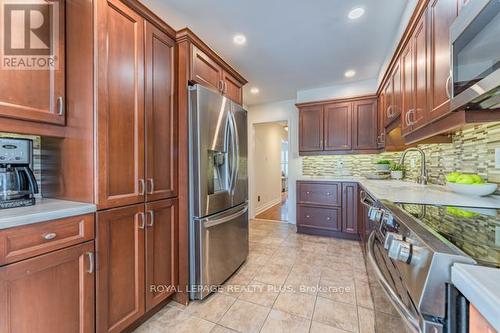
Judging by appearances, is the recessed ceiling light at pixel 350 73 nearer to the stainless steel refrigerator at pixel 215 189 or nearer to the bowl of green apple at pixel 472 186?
the stainless steel refrigerator at pixel 215 189

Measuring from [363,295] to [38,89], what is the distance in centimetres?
284

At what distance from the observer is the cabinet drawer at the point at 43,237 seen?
93 cm

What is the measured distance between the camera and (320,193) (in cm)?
344

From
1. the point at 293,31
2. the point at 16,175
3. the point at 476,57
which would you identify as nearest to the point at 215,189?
the point at 16,175

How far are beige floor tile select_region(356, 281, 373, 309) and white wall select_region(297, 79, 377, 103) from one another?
9.07 ft

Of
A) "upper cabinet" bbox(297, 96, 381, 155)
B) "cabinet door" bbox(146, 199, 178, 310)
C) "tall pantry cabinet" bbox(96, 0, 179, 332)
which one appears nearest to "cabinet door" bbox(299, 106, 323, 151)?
"upper cabinet" bbox(297, 96, 381, 155)

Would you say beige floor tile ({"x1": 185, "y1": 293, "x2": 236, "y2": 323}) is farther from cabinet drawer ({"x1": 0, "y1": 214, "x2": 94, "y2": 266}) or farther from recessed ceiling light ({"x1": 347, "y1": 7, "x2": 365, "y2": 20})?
recessed ceiling light ({"x1": 347, "y1": 7, "x2": 365, "y2": 20})

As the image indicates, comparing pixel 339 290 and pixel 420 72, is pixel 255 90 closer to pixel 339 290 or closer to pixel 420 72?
pixel 420 72

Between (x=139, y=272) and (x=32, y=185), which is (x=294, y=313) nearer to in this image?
(x=139, y=272)

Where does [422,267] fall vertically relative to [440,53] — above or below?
below

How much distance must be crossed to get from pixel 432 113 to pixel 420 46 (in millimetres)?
587

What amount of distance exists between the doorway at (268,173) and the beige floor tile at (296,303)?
2.59 metres

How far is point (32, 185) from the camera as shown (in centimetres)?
128

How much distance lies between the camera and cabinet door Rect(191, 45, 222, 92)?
1841mm
